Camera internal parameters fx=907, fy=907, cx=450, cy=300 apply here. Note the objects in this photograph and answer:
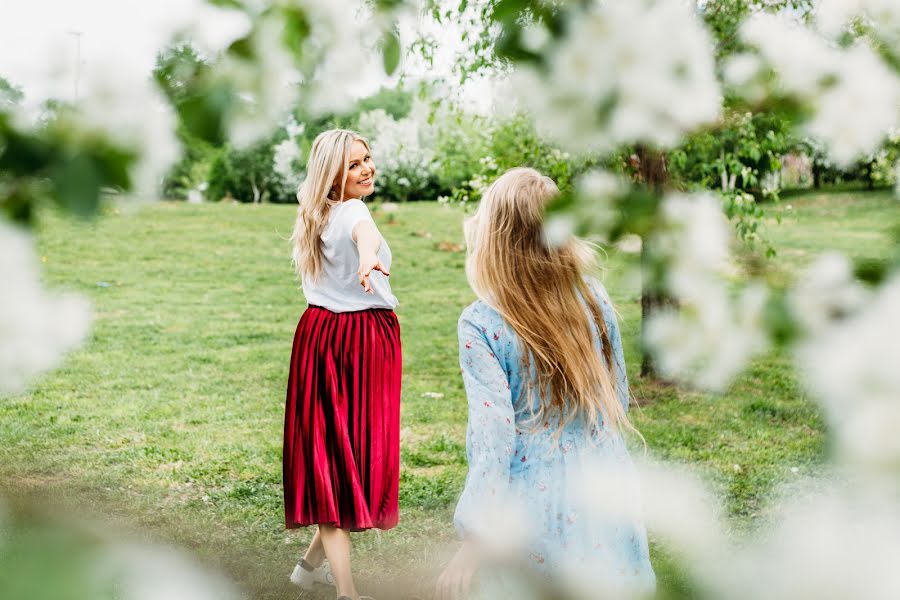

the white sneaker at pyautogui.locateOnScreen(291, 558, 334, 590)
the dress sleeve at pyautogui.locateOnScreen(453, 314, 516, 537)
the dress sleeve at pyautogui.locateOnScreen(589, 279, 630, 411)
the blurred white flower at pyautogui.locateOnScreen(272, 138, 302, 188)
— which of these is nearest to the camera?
the dress sleeve at pyautogui.locateOnScreen(453, 314, 516, 537)

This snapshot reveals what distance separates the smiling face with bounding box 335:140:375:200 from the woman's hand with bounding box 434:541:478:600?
170 cm

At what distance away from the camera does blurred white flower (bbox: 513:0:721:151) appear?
451 millimetres

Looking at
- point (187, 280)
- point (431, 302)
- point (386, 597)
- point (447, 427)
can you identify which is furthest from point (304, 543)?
point (187, 280)

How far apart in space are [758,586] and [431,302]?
10131mm

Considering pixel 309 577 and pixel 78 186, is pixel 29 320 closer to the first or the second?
pixel 78 186

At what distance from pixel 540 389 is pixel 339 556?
1.29 meters

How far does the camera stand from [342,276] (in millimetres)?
3221

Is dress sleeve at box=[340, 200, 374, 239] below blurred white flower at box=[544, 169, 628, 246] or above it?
below

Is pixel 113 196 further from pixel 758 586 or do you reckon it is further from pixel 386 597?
pixel 386 597

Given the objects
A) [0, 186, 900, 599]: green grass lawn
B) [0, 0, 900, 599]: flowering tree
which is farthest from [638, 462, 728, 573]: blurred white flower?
[0, 186, 900, 599]: green grass lawn

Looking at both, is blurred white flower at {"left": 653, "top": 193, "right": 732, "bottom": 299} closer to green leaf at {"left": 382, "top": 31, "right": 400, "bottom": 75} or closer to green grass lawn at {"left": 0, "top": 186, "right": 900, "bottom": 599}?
green grass lawn at {"left": 0, "top": 186, "right": 900, "bottom": 599}

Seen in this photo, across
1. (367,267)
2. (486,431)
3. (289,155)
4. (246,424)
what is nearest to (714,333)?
(486,431)

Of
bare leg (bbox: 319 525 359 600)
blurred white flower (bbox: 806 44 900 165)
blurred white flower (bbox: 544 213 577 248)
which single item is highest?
blurred white flower (bbox: 806 44 900 165)

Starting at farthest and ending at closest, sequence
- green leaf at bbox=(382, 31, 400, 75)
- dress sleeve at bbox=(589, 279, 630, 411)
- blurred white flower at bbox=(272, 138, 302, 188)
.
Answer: blurred white flower at bbox=(272, 138, 302, 188), dress sleeve at bbox=(589, 279, 630, 411), green leaf at bbox=(382, 31, 400, 75)
